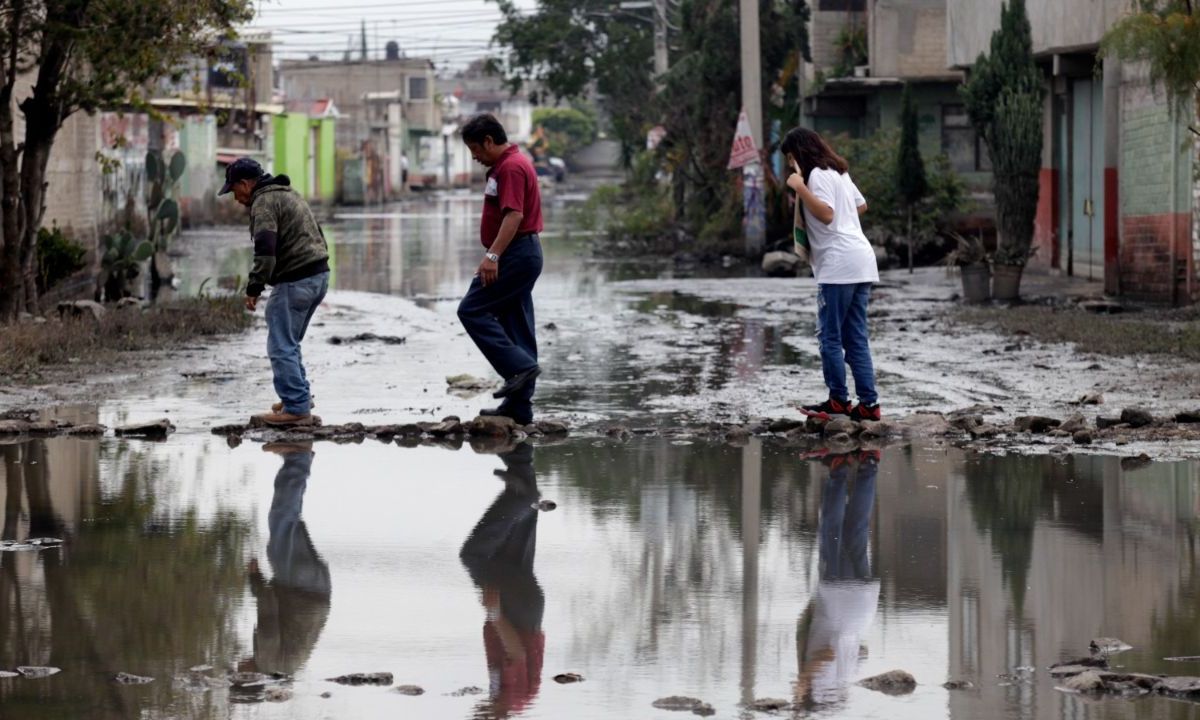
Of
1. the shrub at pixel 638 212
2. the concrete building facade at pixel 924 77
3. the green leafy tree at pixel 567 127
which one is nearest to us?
the concrete building facade at pixel 924 77

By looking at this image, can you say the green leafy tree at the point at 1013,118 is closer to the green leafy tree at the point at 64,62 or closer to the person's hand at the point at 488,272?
the green leafy tree at the point at 64,62

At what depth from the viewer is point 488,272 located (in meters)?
10.8

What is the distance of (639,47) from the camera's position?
197 ft

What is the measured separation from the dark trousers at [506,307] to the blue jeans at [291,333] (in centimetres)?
90

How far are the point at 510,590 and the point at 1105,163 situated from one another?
725 inches

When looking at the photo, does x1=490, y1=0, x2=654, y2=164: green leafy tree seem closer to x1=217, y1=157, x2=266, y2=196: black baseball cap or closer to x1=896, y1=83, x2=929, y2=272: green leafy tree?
x1=896, y1=83, x2=929, y2=272: green leafy tree

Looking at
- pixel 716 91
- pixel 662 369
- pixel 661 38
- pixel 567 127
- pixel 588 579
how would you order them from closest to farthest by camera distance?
1. pixel 588 579
2. pixel 662 369
3. pixel 716 91
4. pixel 661 38
5. pixel 567 127

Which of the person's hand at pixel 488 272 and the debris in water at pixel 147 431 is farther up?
the person's hand at pixel 488 272

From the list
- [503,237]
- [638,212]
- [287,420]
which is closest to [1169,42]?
[503,237]

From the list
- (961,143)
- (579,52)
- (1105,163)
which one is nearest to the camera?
(1105,163)

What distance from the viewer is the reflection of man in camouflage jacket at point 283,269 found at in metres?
11.0

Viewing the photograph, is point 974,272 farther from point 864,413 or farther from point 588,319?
point 864,413

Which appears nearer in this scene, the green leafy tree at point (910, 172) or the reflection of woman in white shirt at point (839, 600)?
the reflection of woman in white shirt at point (839, 600)

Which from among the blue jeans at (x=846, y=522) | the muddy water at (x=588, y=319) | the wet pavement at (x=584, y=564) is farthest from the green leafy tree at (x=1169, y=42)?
the blue jeans at (x=846, y=522)
